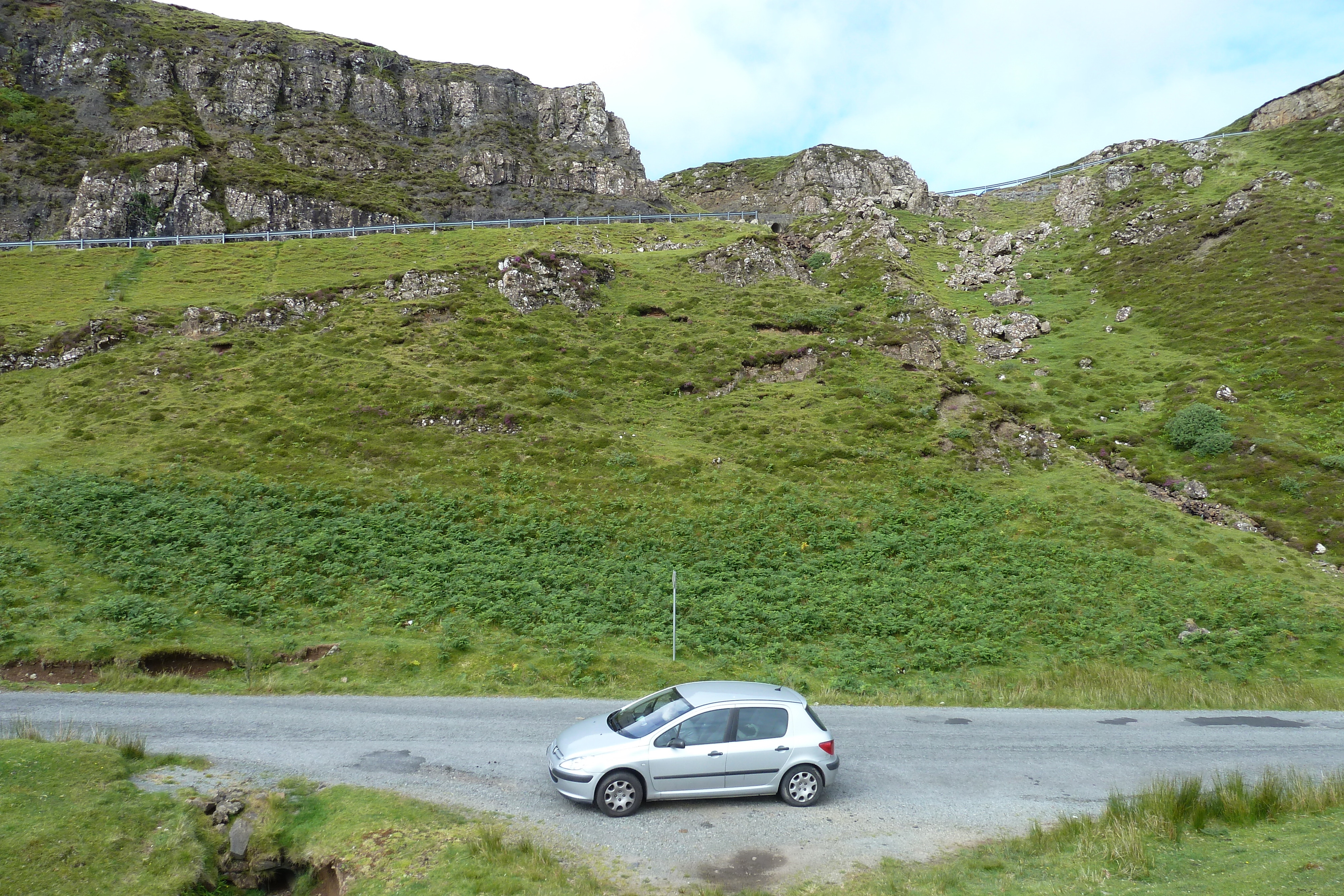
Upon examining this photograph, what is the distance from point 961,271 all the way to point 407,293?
5255cm

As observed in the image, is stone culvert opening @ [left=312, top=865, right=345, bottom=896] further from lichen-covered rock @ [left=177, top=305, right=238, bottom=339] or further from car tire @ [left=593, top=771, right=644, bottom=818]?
lichen-covered rock @ [left=177, top=305, right=238, bottom=339]

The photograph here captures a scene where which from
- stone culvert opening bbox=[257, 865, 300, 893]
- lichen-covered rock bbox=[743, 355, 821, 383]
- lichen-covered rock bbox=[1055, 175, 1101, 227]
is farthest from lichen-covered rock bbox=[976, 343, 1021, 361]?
stone culvert opening bbox=[257, 865, 300, 893]

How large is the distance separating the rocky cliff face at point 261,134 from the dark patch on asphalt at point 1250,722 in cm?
Result: 10664

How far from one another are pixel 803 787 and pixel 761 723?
1.41 metres

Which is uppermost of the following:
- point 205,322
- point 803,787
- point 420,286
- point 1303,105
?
point 1303,105

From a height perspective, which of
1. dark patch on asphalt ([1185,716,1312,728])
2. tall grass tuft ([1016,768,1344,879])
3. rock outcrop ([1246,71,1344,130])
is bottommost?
dark patch on asphalt ([1185,716,1312,728])

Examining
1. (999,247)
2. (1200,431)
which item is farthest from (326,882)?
(999,247)

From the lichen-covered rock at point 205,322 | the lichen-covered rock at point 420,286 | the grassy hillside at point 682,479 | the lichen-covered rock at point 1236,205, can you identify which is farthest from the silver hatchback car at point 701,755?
the lichen-covered rock at point 1236,205

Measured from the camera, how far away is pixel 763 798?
13.0m

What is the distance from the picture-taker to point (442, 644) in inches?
824

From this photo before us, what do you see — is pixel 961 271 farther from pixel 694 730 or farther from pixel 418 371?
pixel 694 730

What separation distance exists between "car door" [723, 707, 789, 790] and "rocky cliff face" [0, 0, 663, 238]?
4094 inches

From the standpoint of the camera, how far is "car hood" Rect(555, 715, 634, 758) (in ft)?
40.3

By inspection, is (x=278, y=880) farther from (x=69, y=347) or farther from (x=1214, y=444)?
(x=69, y=347)
